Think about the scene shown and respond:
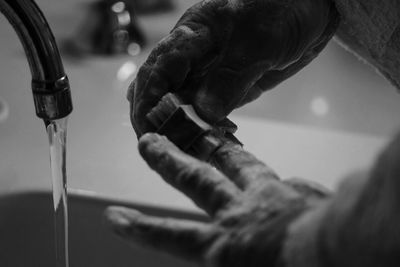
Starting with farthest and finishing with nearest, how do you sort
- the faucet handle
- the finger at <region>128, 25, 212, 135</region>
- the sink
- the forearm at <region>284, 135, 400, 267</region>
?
the faucet handle
the sink
the finger at <region>128, 25, 212, 135</region>
the forearm at <region>284, 135, 400, 267</region>

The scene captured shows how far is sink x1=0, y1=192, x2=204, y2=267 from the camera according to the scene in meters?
0.71

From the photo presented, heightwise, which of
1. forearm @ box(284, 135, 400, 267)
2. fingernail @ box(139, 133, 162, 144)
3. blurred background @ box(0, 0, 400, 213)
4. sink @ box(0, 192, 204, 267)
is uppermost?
forearm @ box(284, 135, 400, 267)

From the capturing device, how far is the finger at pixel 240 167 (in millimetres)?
348

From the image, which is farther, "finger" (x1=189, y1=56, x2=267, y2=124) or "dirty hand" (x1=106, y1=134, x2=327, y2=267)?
"finger" (x1=189, y1=56, x2=267, y2=124)

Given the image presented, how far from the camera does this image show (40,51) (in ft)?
1.47

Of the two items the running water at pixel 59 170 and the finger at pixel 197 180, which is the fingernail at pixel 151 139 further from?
the running water at pixel 59 170

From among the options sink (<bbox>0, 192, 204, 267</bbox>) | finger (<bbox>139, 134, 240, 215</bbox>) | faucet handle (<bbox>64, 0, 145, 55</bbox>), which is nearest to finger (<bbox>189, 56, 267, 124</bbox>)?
finger (<bbox>139, 134, 240, 215</bbox>)

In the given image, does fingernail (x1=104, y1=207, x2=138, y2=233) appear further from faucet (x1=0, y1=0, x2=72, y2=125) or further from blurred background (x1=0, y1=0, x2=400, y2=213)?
blurred background (x1=0, y1=0, x2=400, y2=213)

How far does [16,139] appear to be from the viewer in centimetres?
84

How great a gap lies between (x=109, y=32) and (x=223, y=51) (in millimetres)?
516

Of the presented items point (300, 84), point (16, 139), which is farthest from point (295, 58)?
point (300, 84)

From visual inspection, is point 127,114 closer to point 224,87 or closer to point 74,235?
point 74,235

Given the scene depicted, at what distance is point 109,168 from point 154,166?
43 centimetres

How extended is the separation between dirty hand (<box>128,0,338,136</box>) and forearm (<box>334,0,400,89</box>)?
0.07 feet
